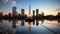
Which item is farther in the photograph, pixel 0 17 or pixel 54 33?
pixel 0 17

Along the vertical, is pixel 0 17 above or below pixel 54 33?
above

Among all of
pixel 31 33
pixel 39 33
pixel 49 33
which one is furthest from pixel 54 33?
pixel 31 33

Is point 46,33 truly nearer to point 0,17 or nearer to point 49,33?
point 49,33

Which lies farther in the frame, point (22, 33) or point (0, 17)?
point (0, 17)

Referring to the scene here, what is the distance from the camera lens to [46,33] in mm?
8555

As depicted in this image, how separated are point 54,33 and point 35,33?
4.30 feet

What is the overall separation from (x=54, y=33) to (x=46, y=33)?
21.5 inches

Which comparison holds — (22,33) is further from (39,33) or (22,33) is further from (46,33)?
(46,33)

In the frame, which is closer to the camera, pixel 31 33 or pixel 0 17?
pixel 31 33

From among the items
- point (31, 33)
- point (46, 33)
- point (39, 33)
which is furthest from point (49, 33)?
point (31, 33)

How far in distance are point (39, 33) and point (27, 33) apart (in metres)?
0.81

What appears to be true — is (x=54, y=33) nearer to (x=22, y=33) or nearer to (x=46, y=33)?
(x=46, y=33)

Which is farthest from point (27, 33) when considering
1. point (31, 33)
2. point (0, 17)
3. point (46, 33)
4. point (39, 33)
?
point (0, 17)

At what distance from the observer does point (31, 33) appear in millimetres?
8359
